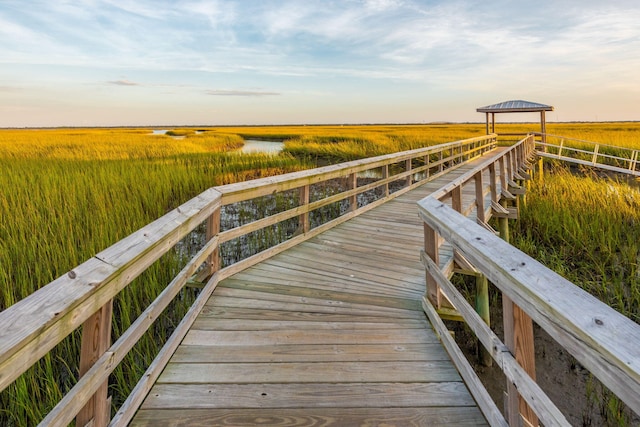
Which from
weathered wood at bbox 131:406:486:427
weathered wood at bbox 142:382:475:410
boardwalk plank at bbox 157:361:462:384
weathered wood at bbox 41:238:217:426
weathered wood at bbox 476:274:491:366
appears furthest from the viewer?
weathered wood at bbox 476:274:491:366

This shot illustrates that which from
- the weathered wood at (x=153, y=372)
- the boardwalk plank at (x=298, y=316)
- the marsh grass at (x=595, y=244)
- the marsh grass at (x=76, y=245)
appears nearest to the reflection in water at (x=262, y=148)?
the marsh grass at (x=76, y=245)

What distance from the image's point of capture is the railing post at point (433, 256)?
2725 mm

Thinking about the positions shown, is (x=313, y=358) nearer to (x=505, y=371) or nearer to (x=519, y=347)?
(x=505, y=371)

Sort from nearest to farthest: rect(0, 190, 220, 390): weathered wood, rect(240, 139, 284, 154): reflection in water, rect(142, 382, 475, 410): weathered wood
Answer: rect(0, 190, 220, 390): weathered wood < rect(142, 382, 475, 410): weathered wood < rect(240, 139, 284, 154): reflection in water

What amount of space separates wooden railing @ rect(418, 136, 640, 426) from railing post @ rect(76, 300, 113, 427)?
1543 mm

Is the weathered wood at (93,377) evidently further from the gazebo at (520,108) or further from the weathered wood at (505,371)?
the gazebo at (520,108)

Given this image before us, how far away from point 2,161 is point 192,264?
1391 cm

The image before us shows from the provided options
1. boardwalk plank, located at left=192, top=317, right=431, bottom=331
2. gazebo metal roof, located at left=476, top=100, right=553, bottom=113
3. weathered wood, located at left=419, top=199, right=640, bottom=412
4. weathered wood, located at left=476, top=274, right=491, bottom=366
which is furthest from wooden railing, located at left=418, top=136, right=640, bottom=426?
gazebo metal roof, located at left=476, top=100, right=553, bottom=113

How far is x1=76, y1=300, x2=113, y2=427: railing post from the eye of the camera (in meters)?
1.32

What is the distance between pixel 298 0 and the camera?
12.3 meters

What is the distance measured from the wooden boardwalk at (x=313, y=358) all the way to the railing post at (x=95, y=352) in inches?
14.5

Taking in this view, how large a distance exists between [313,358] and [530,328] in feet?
4.34

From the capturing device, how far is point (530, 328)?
1.31 meters

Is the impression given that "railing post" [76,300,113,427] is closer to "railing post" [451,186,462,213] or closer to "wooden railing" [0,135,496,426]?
"wooden railing" [0,135,496,426]
